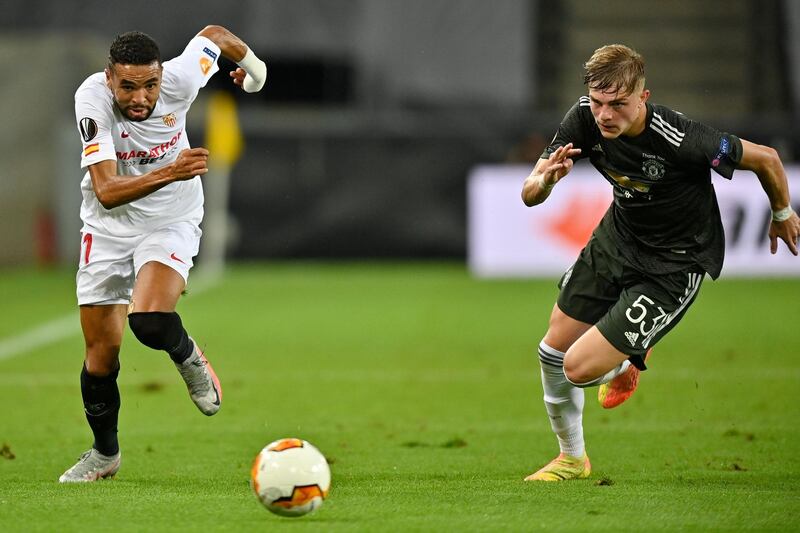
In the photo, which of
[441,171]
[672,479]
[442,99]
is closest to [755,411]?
[672,479]

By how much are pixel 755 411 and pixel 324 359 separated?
420 cm

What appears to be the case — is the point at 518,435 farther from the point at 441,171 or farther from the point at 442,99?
the point at 442,99

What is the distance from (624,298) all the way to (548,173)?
0.77 m

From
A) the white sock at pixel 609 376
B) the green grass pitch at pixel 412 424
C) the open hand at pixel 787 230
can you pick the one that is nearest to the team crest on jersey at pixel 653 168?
the open hand at pixel 787 230

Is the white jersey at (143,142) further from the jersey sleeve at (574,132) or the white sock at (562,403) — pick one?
the white sock at (562,403)

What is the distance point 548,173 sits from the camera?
19.4 feet

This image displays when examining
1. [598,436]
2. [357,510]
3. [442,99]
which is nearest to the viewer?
[357,510]

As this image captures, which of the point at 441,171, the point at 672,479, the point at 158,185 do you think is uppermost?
the point at 158,185

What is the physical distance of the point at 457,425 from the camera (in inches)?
326

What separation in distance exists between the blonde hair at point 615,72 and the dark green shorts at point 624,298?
2.87 ft

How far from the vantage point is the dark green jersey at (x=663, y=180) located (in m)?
6.04

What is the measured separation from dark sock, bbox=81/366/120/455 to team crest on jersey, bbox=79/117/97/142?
1.19m

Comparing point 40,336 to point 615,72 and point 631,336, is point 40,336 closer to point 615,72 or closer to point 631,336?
point 631,336

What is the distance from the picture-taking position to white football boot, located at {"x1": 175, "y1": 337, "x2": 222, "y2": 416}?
651 cm
